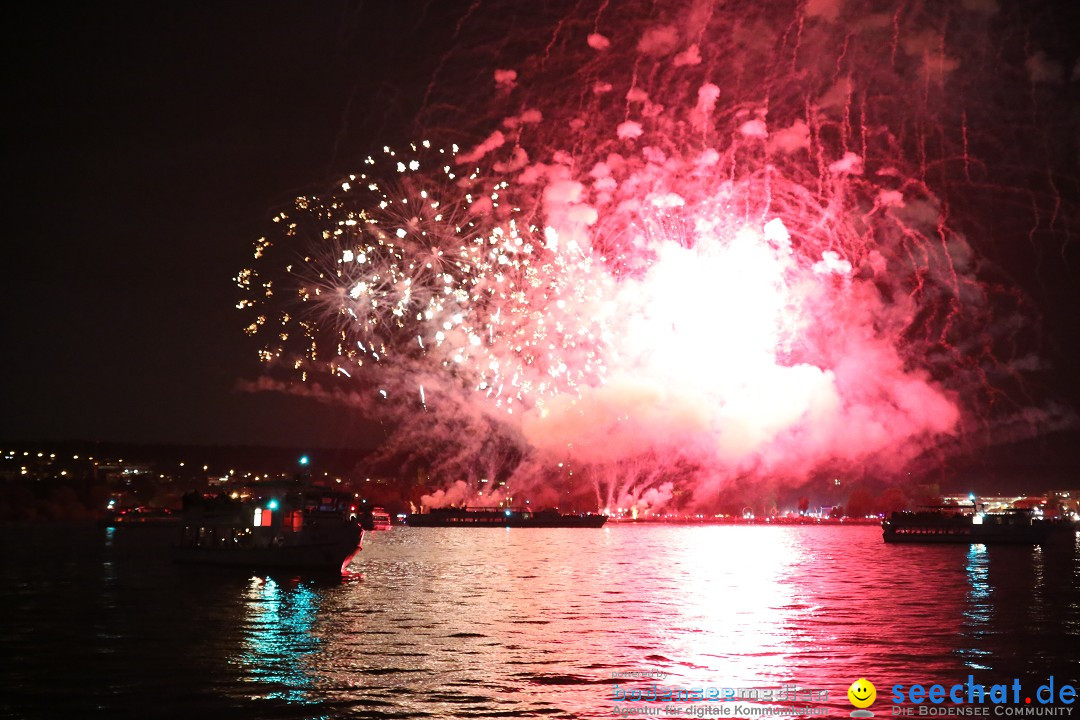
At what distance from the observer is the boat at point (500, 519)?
192750mm

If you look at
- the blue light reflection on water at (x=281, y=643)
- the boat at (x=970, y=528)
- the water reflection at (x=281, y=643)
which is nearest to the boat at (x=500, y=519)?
the boat at (x=970, y=528)

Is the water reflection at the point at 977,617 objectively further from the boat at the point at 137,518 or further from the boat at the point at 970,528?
the boat at the point at 137,518

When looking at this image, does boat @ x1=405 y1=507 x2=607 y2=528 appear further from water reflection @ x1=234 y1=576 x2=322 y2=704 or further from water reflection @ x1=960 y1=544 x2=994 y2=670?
water reflection @ x1=234 y1=576 x2=322 y2=704

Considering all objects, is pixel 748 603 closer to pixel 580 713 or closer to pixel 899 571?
pixel 580 713

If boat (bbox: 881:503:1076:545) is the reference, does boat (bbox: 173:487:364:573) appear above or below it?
above

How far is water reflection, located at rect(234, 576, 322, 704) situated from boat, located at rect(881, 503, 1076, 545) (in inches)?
3786

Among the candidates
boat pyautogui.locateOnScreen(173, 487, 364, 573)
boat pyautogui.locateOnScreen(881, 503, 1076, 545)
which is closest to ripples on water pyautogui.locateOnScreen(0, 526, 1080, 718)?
boat pyautogui.locateOnScreen(173, 487, 364, 573)

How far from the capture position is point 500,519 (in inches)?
7712

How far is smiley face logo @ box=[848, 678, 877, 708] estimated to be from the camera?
22078 mm

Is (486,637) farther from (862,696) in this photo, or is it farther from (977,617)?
(977,617)

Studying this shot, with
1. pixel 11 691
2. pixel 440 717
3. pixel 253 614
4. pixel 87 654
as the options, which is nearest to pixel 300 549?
pixel 253 614

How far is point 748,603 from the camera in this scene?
42406 millimetres

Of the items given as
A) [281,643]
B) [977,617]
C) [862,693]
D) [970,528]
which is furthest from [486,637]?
[970,528]

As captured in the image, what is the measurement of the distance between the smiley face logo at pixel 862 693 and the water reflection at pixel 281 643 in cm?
1191
